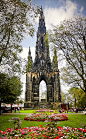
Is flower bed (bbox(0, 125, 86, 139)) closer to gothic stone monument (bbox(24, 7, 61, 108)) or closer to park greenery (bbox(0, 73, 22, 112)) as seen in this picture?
park greenery (bbox(0, 73, 22, 112))

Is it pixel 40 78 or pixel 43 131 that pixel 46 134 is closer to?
pixel 43 131

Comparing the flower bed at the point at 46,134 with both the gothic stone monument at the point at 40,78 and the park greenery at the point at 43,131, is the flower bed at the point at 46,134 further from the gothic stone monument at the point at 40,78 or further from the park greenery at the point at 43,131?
the gothic stone monument at the point at 40,78

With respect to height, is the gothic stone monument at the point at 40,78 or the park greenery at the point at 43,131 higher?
the gothic stone monument at the point at 40,78

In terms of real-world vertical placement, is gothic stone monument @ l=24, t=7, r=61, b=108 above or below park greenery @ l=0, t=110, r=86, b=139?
above

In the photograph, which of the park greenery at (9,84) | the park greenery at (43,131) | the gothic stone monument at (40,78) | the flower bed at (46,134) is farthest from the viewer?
the gothic stone monument at (40,78)

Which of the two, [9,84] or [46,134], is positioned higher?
[9,84]

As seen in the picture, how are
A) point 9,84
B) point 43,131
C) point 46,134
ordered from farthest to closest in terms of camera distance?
point 9,84 < point 43,131 < point 46,134

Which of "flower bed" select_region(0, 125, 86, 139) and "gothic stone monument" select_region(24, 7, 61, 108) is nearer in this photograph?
"flower bed" select_region(0, 125, 86, 139)

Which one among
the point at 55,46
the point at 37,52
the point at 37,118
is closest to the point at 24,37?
the point at 55,46

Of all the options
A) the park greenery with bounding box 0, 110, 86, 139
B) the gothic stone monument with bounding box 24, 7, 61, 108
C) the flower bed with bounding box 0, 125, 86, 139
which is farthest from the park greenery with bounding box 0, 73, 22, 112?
the gothic stone monument with bounding box 24, 7, 61, 108

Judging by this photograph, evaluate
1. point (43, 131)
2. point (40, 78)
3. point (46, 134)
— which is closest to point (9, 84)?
point (43, 131)

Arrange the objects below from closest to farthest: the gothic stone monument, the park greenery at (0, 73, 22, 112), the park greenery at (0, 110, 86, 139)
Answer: the park greenery at (0, 110, 86, 139) < the park greenery at (0, 73, 22, 112) < the gothic stone monument

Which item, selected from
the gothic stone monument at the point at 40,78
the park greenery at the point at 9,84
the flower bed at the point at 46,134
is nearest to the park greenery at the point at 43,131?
the flower bed at the point at 46,134

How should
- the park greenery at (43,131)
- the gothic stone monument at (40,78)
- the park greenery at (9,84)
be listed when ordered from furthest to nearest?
the gothic stone monument at (40,78)
the park greenery at (9,84)
the park greenery at (43,131)
